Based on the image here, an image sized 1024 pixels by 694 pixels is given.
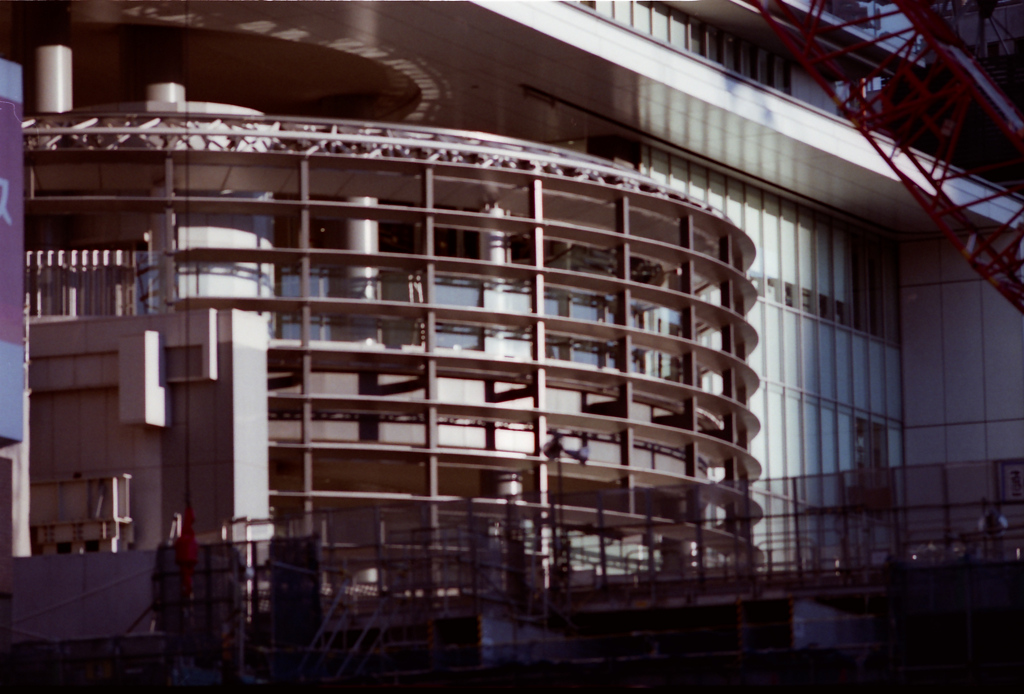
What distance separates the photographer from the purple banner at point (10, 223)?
32625mm

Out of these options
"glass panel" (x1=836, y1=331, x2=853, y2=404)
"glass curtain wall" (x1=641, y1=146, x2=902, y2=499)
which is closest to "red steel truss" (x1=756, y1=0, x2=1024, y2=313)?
"glass curtain wall" (x1=641, y1=146, x2=902, y2=499)

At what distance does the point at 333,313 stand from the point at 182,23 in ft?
39.7

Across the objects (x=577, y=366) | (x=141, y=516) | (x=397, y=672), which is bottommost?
(x=397, y=672)

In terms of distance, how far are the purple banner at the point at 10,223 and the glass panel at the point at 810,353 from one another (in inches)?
1974

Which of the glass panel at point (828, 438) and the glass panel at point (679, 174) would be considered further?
the glass panel at point (828, 438)

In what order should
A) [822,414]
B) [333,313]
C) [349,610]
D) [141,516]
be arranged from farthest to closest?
[822,414] → [333,313] → [141,516] → [349,610]

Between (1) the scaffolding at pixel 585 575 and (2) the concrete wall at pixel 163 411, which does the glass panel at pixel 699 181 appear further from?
(1) the scaffolding at pixel 585 575

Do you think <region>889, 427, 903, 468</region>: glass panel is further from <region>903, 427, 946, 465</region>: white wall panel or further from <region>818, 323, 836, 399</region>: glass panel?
<region>818, 323, 836, 399</region>: glass panel

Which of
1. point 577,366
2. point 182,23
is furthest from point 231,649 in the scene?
point 182,23

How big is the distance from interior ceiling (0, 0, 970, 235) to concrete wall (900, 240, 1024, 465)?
893 cm

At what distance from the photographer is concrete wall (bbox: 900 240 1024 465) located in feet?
279

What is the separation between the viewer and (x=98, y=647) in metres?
34.6

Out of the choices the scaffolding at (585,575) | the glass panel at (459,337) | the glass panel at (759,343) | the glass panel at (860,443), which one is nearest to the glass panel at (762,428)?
the glass panel at (759,343)

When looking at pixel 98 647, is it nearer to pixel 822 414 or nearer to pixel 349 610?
pixel 349 610
